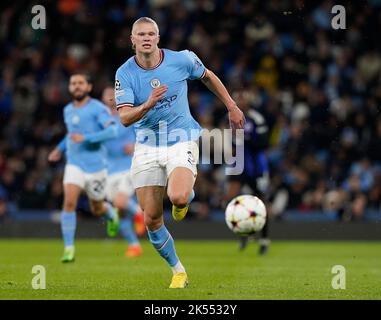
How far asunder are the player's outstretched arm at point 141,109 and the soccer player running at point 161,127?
190mm

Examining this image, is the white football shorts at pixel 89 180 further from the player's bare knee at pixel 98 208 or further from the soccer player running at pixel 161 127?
the soccer player running at pixel 161 127

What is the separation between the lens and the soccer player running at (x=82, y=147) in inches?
523

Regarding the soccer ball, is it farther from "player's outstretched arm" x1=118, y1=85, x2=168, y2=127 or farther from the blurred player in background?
"player's outstretched arm" x1=118, y1=85, x2=168, y2=127

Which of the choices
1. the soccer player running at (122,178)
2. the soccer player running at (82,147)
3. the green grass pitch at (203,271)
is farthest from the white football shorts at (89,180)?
the soccer player running at (122,178)

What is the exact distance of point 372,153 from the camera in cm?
1964

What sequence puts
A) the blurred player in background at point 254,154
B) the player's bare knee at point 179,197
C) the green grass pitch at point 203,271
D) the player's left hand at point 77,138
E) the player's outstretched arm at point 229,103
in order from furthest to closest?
the blurred player in background at point 254,154 → the player's left hand at point 77,138 → the player's outstretched arm at point 229,103 → the player's bare knee at point 179,197 → the green grass pitch at point 203,271

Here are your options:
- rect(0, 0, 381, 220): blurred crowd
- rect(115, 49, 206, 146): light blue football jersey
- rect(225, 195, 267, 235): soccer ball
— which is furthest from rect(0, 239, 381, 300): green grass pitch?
rect(0, 0, 381, 220): blurred crowd

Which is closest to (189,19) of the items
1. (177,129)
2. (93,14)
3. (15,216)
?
(93,14)

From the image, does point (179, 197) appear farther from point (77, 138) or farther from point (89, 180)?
point (89, 180)

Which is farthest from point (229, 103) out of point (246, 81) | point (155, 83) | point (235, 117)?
point (246, 81)

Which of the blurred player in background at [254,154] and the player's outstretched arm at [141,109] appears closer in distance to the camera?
the player's outstretched arm at [141,109]

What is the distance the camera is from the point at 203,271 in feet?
38.1

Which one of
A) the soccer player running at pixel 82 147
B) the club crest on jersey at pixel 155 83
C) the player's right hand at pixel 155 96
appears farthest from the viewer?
the soccer player running at pixel 82 147
